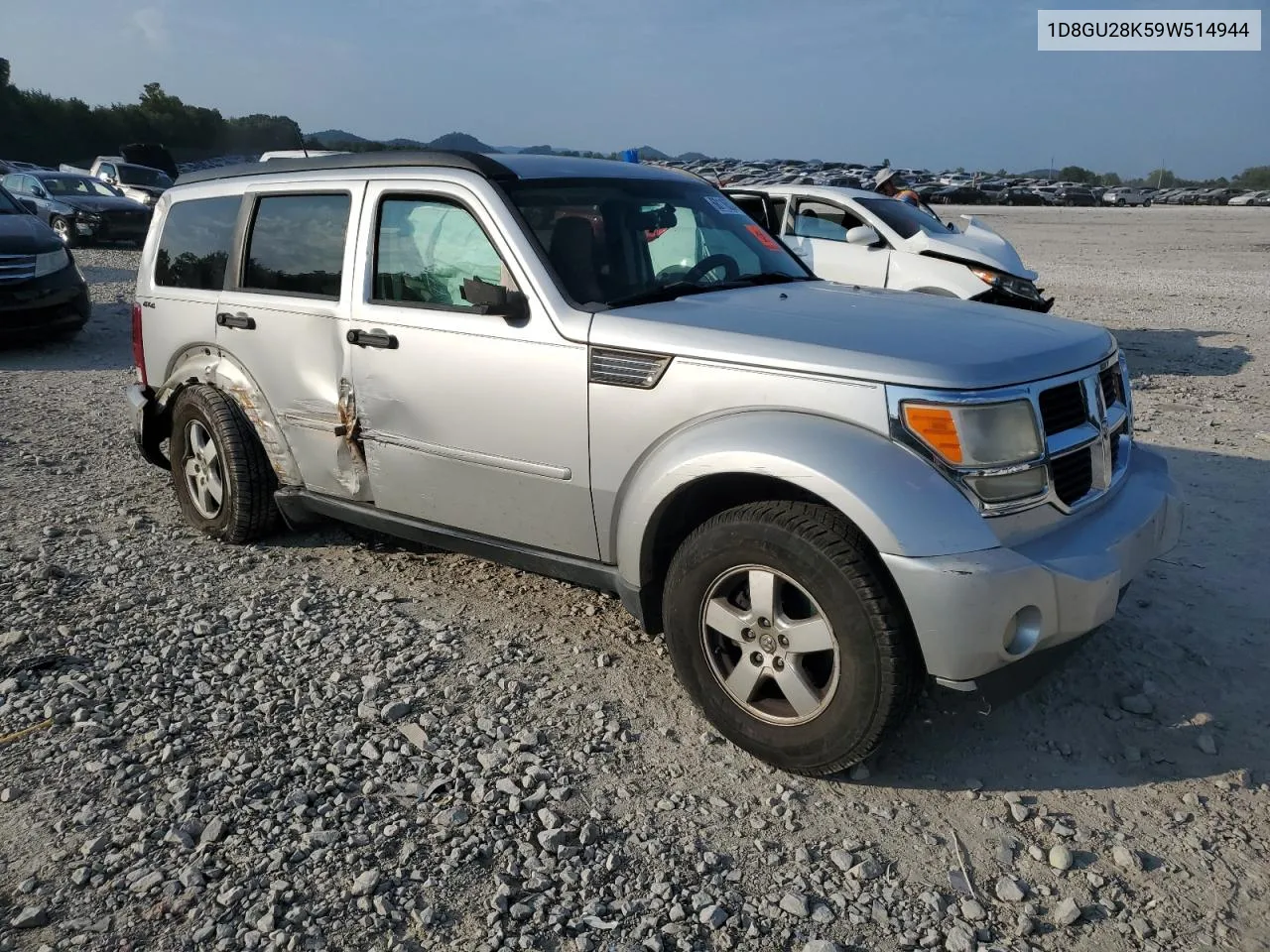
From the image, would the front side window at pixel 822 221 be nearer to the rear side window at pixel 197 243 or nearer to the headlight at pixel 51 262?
the rear side window at pixel 197 243

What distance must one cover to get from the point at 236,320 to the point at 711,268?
2.32 m

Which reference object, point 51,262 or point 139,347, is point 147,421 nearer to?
point 139,347

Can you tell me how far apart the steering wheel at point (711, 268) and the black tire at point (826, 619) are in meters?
1.20

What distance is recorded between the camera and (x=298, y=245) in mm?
4668

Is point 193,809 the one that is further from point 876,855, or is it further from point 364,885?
point 876,855

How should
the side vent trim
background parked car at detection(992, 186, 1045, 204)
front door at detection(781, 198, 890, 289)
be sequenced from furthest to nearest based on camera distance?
background parked car at detection(992, 186, 1045, 204), front door at detection(781, 198, 890, 289), the side vent trim

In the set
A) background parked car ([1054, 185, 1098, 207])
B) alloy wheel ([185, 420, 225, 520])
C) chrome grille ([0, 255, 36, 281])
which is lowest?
alloy wheel ([185, 420, 225, 520])

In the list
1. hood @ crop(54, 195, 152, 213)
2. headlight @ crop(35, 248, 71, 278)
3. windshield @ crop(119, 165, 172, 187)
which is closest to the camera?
headlight @ crop(35, 248, 71, 278)

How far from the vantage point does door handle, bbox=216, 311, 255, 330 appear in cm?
480

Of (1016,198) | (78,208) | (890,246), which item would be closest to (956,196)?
(1016,198)

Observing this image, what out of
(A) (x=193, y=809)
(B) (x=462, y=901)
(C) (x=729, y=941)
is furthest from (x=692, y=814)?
(A) (x=193, y=809)

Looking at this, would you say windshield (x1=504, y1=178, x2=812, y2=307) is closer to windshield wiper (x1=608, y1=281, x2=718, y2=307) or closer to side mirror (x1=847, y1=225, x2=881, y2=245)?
windshield wiper (x1=608, y1=281, x2=718, y2=307)

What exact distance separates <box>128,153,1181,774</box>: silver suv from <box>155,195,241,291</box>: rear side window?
0.03 meters

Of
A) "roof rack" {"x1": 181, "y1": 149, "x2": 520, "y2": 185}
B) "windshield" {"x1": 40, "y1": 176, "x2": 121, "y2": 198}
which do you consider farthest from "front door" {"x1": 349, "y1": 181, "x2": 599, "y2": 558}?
"windshield" {"x1": 40, "y1": 176, "x2": 121, "y2": 198}
